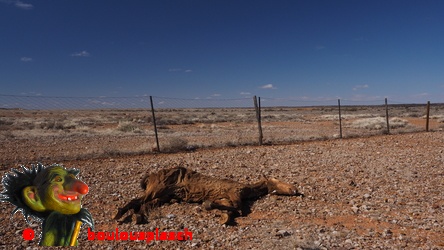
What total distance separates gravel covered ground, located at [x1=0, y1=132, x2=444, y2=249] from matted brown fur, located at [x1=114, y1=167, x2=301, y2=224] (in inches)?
7.7

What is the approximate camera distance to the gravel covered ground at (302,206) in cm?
464

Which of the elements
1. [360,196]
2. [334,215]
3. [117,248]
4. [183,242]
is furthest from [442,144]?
[117,248]

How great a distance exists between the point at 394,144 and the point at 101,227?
12.6 metres

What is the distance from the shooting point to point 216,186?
628cm

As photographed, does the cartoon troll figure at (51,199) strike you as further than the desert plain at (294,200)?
No

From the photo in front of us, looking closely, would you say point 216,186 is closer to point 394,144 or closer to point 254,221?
point 254,221

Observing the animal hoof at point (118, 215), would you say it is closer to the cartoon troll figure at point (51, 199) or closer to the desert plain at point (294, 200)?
the desert plain at point (294, 200)

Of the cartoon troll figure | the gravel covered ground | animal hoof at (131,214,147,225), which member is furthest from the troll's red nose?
animal hoof at (131,214,147,225)

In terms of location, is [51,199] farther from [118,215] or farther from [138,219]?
[118,215]

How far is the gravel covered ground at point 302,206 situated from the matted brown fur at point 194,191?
0.20 metres

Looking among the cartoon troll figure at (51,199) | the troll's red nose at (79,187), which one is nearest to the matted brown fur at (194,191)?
the cartoon troll figure at (51,199)

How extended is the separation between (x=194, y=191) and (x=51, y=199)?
3.52 m

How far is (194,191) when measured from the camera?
6266 mm

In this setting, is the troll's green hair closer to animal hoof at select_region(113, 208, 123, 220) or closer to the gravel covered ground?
the gravel covered ground
